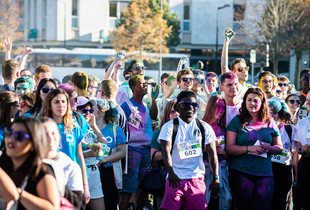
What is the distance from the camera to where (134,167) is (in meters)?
7.79

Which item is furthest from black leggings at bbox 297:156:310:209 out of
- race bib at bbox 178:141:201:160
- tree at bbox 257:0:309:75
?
tree at bbox 257:0:309:75

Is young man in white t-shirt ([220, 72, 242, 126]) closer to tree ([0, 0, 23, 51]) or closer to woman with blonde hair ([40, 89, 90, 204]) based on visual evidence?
woman with blonde hair ([40, 89, 90, 204])

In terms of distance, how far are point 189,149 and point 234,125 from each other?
0.91 m

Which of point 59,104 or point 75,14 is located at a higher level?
point 75,14

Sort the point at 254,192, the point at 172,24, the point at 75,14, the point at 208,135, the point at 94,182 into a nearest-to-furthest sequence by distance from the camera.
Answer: the point at 208,135 → the point at 94,182 → the point at 254,192 → the point at 172,24 → the point at 75,14

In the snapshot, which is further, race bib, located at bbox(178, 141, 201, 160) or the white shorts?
the white shorts

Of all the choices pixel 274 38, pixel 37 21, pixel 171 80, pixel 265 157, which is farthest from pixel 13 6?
pixel 265 157

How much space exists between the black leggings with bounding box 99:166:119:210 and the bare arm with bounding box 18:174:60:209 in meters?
3.08

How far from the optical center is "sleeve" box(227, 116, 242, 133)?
667cm

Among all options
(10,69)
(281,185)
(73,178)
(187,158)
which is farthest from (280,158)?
(10,69)

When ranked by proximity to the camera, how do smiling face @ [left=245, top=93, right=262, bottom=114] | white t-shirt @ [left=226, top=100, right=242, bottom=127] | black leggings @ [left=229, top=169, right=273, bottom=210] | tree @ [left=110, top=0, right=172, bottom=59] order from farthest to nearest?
tree @ [left=110, top=0, right=172, bottom=59] < white t-shirt @ [left=226, top=100, right=242, bottom=127] < smiling face @ [left=245, top=93, right=262, bottom=114] < black leggings @ [left=229, top=169, right=273, bottom=210]

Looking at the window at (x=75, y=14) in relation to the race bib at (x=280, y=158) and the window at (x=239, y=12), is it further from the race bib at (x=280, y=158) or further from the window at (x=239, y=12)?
the race bib at (x=280, y=158)

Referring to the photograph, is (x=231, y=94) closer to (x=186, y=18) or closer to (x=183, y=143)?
(x=183, y=143)

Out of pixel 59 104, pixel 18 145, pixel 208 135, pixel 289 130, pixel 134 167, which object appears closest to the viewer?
pixel 18 145
